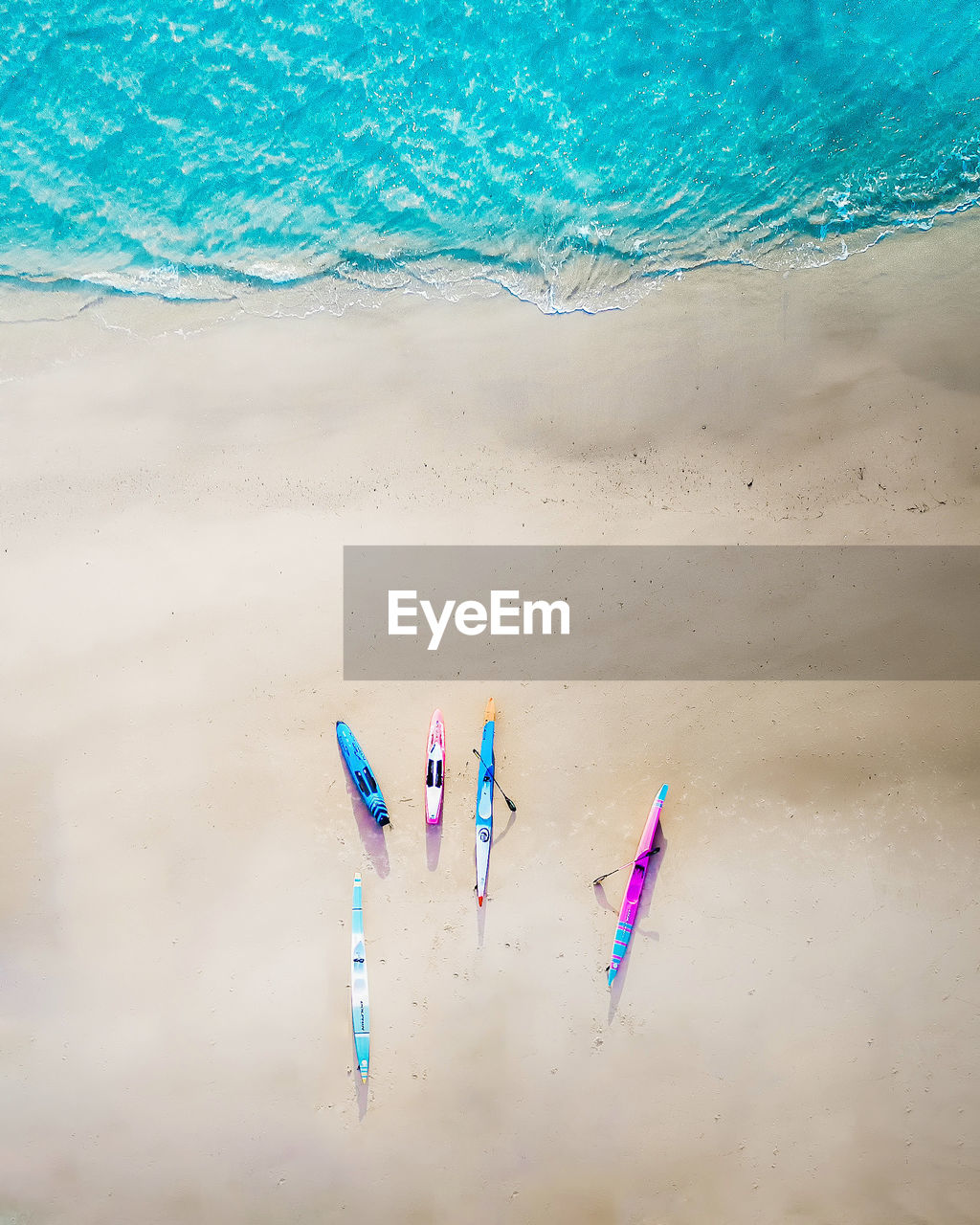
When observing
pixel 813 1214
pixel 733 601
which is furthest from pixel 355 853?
pixel 813 1214

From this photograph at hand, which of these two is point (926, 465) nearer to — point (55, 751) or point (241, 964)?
point (241, 964)

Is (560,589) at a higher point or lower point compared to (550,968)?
higher

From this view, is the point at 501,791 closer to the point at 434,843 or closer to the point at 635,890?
the point at 434,843

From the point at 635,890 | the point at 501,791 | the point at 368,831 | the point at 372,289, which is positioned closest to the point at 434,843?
the point at 368,831

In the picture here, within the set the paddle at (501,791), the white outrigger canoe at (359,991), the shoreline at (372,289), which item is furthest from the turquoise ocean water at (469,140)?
the white outrigger canoe at (359,991)

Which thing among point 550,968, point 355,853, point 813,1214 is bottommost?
point 813,1214

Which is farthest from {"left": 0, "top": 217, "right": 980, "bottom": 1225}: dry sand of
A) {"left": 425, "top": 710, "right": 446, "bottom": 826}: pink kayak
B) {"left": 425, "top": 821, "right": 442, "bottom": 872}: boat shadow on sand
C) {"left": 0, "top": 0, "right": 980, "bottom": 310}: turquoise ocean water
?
{"left": 0, "top": 0, "right": 980, "bottom": 310}: turquoise ocean water

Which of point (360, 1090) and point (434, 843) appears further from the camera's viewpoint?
point (434, 843)
